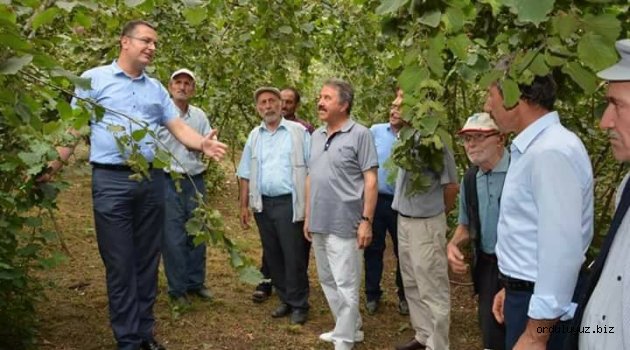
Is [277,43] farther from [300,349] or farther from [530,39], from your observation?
[530,39]

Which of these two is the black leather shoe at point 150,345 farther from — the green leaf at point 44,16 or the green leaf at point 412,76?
the green leaf at point 412,76

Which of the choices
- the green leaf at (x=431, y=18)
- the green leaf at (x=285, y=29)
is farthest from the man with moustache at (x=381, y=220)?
the green leaf at (x=431, y=18)

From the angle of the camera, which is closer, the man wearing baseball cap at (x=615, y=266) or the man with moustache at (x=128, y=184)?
the man wearing baseball cap at (x=615, y=266)

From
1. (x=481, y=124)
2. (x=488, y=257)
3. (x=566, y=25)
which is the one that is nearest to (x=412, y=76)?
(x=566, y=25)

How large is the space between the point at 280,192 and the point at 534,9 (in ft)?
12.6

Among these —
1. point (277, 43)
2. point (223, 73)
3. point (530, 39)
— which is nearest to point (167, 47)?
point (223, 73)

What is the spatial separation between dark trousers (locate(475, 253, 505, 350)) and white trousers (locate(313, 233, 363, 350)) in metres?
1.07

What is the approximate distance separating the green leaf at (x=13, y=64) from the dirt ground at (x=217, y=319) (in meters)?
2.65

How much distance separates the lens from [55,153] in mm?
3379

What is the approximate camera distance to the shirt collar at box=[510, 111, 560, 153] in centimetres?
243

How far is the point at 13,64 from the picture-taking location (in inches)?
61.2

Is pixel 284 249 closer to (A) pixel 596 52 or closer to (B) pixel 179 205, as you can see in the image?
(B) pixel 179 205

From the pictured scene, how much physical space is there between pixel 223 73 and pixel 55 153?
3480 mm

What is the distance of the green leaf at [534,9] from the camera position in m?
1.30
